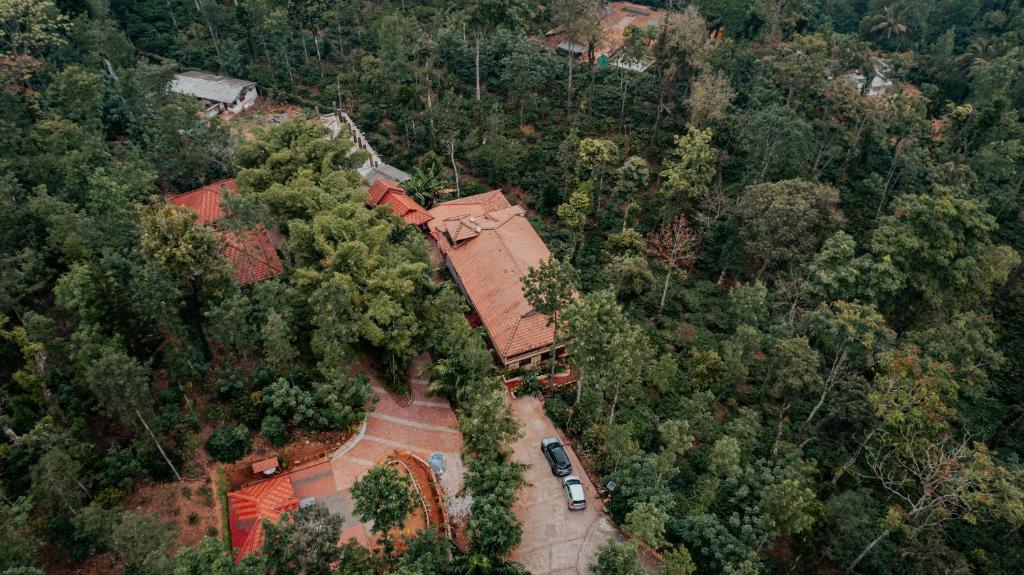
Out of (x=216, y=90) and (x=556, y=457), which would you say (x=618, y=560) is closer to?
(x=556, y=457)

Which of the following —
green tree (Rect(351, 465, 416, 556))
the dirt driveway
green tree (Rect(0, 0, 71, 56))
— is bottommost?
the dirt driveway

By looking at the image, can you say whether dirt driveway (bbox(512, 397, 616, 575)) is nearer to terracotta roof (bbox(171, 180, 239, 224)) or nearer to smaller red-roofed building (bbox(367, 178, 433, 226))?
smaller red-roofed building (bbox(367, 178, 433, 226))

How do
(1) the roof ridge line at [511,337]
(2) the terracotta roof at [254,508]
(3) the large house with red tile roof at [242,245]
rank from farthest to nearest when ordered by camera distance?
(1) the roof ridge line at [511,337], (3) the large house with red tile roof at [242,245], (2) the terracotta roof at [254,508]

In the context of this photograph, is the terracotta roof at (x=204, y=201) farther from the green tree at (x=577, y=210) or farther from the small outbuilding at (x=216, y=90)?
the green tree at (x=577, y=210)

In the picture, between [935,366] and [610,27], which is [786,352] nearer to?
[935,366]

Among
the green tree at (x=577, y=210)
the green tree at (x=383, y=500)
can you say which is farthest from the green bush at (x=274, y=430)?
the green tree at (x=577, y=210)

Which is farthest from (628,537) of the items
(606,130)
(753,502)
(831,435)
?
(606,130)

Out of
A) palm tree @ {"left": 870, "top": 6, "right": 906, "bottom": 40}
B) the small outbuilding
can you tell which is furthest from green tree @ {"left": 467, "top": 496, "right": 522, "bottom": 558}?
palm tree @ {"left": 870, "top": 6, "right": 906, "bottom": 40}
